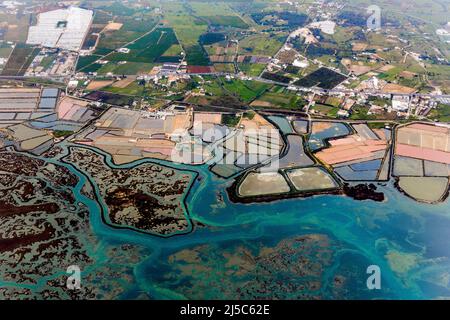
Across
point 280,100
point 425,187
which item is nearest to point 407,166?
point 425,187

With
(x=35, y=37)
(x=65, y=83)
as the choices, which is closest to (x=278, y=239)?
(x=65, y=83)

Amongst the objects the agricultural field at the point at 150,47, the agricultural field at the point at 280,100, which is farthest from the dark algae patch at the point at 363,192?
the agricultural field at the point at 150,47

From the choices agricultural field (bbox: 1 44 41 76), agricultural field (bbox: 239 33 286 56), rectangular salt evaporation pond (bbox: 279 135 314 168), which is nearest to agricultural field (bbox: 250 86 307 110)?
rectangular salt evaporation pond (bbox: 279 135 314 168)

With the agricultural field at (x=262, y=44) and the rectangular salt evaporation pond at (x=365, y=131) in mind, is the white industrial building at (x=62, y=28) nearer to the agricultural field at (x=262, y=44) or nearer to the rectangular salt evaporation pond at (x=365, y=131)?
the agricultural field at (x=262, y=44)

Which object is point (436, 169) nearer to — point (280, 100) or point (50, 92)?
point (280, 100)

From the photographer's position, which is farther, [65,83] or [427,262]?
[65,83]
